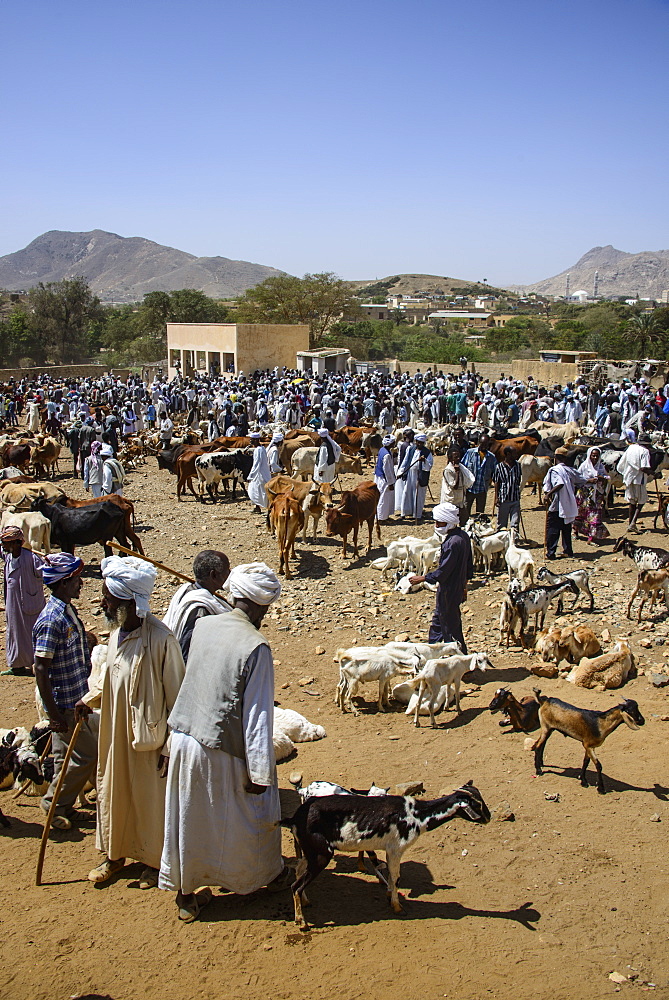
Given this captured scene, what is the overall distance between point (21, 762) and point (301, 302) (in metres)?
51.5

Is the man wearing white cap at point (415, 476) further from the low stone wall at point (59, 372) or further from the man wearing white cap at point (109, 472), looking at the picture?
the low stone wall at point (59, 372)

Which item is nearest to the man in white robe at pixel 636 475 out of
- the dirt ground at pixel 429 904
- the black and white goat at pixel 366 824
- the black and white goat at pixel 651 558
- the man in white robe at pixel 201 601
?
the black and white goat at pixel 651 558

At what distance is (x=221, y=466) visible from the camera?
1426 cm

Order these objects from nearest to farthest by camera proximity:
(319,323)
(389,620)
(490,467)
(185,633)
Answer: (185,633) < (389,620) < (490,467) < (319,323)

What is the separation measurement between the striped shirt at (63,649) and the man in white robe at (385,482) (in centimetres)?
776

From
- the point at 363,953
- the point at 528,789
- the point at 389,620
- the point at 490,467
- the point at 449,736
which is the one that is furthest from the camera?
the point at 490,467

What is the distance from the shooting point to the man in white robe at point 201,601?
3.75 meters

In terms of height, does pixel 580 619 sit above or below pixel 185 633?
below

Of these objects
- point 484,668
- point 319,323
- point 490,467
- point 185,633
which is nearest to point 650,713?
point 484,668

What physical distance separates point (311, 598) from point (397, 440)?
Result: 200 inches

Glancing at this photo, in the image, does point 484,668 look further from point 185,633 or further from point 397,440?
point 397,440

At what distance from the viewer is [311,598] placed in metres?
8.91

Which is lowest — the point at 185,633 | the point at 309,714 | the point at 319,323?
the point at 309,714

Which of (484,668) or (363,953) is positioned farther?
(484,668)
